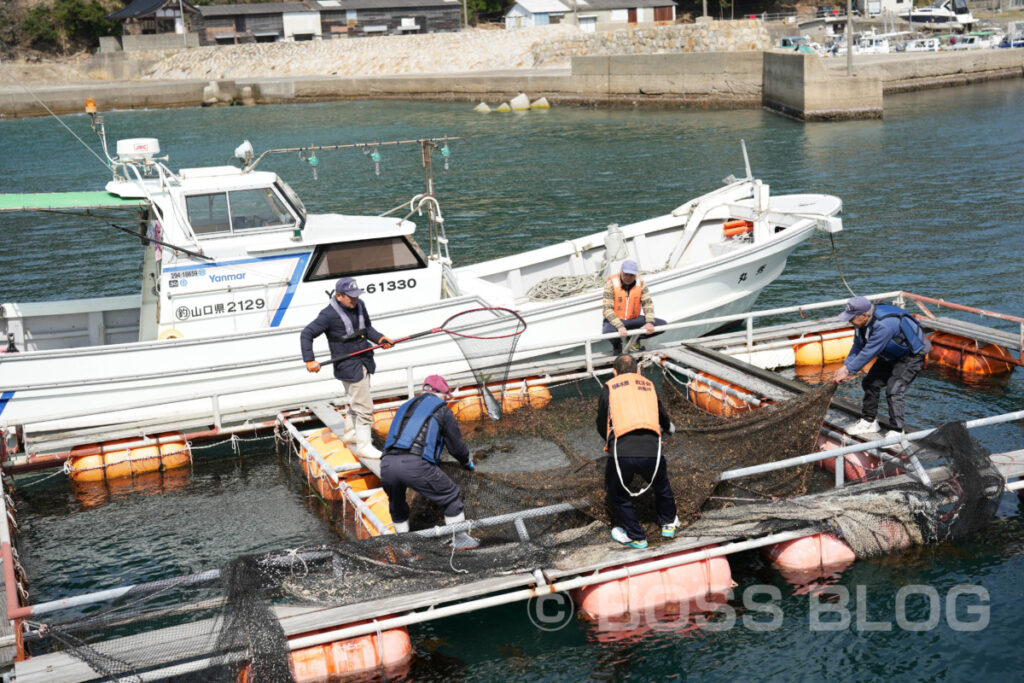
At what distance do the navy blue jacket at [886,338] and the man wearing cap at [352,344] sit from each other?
4846 mm

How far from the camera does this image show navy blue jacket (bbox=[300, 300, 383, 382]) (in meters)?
10.2

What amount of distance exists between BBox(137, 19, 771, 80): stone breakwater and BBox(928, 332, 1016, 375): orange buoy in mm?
48927

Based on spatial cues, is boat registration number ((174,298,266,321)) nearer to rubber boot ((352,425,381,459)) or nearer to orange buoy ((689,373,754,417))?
rubber boot ((352,425,381,459))

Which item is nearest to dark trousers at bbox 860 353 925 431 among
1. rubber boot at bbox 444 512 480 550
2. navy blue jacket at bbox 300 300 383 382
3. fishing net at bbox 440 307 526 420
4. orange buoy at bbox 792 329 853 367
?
fishing net at bbox 440 307 526 420

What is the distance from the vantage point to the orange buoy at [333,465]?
35.1ft

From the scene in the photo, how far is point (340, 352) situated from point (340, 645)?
3.58 metres

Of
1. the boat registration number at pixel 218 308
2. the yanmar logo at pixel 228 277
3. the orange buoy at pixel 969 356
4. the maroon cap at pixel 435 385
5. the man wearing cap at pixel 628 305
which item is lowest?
the orange buoy at pixel 969 356

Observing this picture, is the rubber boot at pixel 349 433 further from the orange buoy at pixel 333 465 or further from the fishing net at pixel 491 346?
the fishing net at pixel 491 346

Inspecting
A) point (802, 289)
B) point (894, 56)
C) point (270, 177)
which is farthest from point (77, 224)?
point (894, 56)

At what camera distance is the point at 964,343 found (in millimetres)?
14164

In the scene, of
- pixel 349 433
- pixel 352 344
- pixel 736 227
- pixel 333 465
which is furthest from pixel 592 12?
pixel 333 465

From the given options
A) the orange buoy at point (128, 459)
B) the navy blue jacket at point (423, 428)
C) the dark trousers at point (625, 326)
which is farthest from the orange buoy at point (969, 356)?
the orange buoy at point (128, 459)

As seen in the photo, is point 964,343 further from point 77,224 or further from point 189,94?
point 189,94

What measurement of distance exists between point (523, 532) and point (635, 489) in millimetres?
1030
